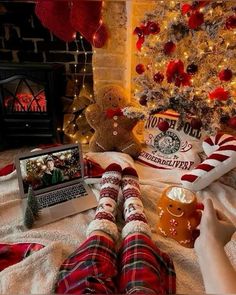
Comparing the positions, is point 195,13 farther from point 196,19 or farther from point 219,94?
point 219,94

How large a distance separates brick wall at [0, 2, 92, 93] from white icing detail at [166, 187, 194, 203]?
1587 mm

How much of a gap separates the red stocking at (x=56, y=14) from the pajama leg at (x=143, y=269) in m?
1.45

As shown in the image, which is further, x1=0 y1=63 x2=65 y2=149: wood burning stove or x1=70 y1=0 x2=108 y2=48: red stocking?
x1=0 y1=63 x2=65 y2=149: wood burning stove

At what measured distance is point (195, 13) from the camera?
1.54 metres

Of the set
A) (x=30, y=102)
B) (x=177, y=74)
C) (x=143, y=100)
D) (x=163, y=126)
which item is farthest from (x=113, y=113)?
(x=30, y=102)

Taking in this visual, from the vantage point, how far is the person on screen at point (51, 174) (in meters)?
1.34

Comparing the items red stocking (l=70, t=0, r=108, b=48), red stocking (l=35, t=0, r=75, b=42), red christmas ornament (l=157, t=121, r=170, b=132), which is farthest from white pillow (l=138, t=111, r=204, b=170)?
red stocking (l=35, t=0, r=75, b=42)

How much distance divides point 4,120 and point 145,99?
1.22 meters

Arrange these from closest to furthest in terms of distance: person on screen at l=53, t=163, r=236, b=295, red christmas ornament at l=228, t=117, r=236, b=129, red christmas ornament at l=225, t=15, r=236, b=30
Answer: person on screen at l=53, t=163, r=236, b=295 < red christmas ornament at l=225, t=15, r=236, b=30 < red christmas ornament at l=228, t=117, r=236, b=129

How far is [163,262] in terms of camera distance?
974 millimetres

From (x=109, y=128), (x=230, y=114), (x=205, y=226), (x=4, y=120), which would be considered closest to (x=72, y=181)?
(x=109, y=128)

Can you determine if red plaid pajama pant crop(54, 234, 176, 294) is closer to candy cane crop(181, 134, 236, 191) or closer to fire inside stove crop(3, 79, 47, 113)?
candy cane crop(181, 134, 236, 191)

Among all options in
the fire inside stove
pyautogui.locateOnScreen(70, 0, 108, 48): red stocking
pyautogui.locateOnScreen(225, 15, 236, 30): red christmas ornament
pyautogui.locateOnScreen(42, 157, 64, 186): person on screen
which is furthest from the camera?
the fire inside stove

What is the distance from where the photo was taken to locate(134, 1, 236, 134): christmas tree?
1.57 m
